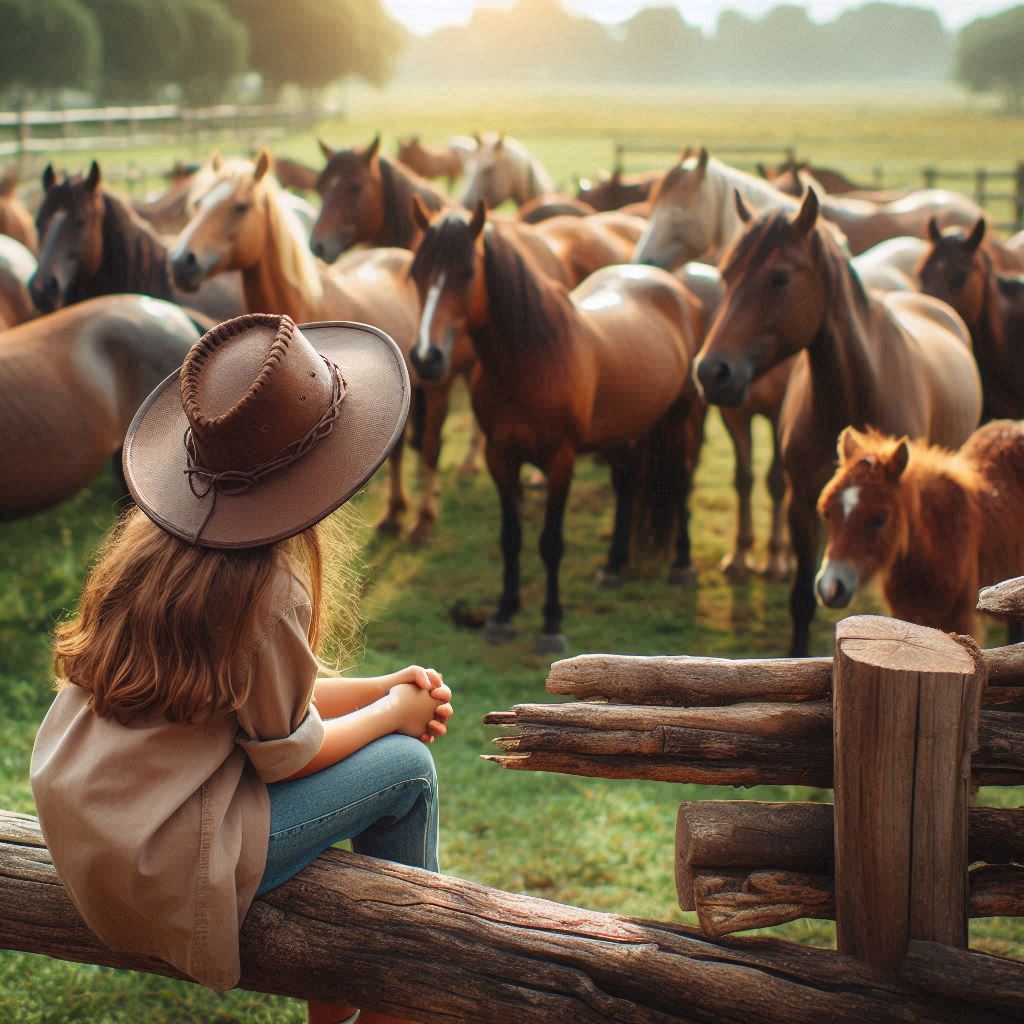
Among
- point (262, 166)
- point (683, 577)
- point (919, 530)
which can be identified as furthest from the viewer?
point (683, 577)

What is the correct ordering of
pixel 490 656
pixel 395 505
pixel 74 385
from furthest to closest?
1. pixel 395 505
2. pixel 490 656
3. pixel 74 385

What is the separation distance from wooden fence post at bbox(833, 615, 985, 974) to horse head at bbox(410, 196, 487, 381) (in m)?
3.57

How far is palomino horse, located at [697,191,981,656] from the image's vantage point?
15.7ft

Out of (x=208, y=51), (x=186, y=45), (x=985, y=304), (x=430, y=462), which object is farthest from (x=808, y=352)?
(x=208, y=51)

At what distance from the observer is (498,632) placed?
579cm

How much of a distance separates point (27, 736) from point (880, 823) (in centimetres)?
388

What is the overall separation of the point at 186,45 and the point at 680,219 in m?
54.5

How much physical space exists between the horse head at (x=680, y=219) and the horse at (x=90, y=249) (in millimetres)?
3740

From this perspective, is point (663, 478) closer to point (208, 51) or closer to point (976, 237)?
point (976, 237)

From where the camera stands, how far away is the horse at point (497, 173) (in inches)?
491

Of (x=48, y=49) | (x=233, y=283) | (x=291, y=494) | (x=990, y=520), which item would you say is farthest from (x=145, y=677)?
(x=48, y=49)

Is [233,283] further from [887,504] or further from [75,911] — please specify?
[75,911]

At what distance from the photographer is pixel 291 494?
1.96 meters


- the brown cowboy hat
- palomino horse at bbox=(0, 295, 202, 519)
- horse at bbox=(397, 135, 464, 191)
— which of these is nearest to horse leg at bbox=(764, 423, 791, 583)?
palomino horse at bbox=(0, 295, 202, 519)
